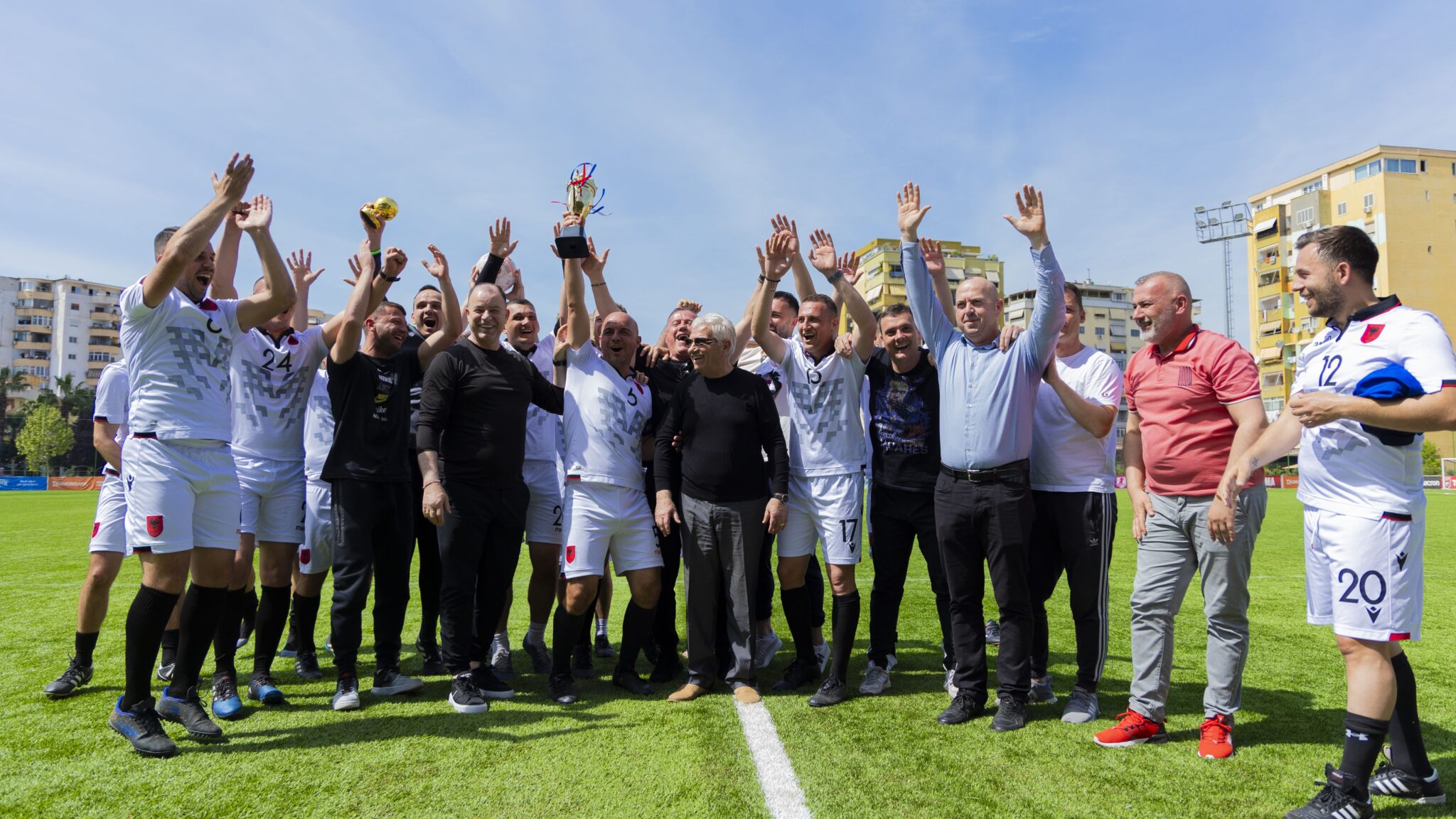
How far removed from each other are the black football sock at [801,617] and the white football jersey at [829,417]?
734 millimetres

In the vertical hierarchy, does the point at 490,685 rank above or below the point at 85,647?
below

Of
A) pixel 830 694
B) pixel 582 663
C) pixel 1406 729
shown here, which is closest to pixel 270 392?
pixel 582 663

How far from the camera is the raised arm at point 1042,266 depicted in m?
4.05

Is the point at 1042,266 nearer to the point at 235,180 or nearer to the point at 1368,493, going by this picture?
the point at 1368,493

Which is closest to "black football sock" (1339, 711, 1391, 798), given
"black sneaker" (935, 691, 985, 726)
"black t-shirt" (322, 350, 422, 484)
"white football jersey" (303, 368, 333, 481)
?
"black sneaker" (935, 691, 985, 726)

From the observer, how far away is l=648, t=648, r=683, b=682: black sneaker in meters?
5.18

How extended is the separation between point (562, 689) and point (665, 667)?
741 mm

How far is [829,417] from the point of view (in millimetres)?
4957

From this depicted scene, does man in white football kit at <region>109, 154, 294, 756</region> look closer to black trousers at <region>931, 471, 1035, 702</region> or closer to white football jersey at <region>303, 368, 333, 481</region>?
white football jersey at <region>303, 368, 333, 481</region>

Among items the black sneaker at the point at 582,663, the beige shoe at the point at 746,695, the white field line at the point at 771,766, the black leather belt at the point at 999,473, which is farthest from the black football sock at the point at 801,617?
the black sneaker at the point at 582,663

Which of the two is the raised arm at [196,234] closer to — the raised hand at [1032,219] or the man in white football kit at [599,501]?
the man in white football kit at [599,501]

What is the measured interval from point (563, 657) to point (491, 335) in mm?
1952

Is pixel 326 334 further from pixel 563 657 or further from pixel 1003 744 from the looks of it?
pixel 1003 744

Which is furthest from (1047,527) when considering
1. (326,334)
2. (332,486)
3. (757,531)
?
(326,334)
